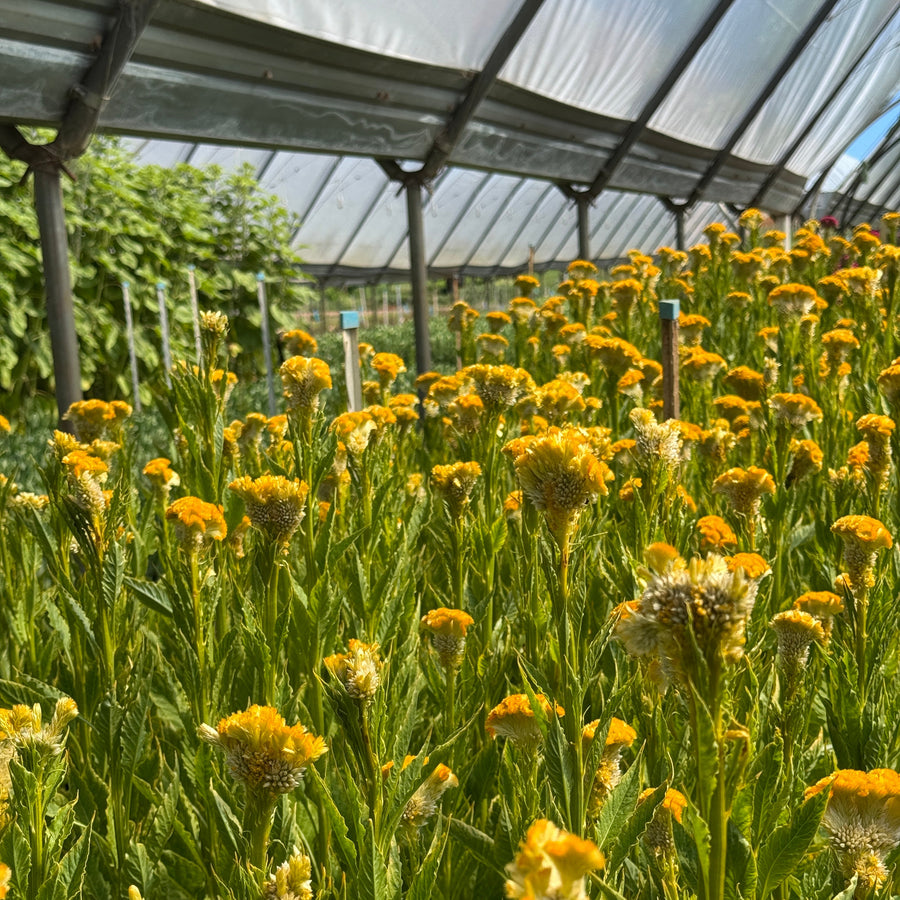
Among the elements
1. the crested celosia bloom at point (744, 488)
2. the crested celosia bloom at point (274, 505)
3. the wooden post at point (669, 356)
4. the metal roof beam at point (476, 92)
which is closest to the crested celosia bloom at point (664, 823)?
the crested celosia bloom at point (274, 505)

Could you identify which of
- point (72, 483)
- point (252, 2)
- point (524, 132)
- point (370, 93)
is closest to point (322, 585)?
point (72, 483)

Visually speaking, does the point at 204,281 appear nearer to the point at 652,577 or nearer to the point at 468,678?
the point at 468,678

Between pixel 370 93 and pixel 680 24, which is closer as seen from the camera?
pixel 370 93

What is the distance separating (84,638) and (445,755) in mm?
708

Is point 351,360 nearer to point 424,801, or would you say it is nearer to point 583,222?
point 424,801

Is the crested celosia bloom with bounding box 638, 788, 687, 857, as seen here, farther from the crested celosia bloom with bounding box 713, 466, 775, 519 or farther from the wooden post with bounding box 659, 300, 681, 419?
the wooden post with bounding box 659, 300, 681, 419

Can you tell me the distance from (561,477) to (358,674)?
26 cm

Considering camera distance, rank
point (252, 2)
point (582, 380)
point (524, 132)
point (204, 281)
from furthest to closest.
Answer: point (204, 281) < point (524, 132) < point (252, 2) < point (582, 380)

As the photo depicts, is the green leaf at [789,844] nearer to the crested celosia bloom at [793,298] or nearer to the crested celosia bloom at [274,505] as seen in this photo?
the crested celosia bloom at [274,505]

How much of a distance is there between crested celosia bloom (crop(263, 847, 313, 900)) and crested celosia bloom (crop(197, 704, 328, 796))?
0.27 ft

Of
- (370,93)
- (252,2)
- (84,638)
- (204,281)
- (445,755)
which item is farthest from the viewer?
(204,281)

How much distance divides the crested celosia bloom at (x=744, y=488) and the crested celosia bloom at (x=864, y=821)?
0.81m

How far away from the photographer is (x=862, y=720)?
3.73 feet

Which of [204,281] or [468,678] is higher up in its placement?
[204,281]
